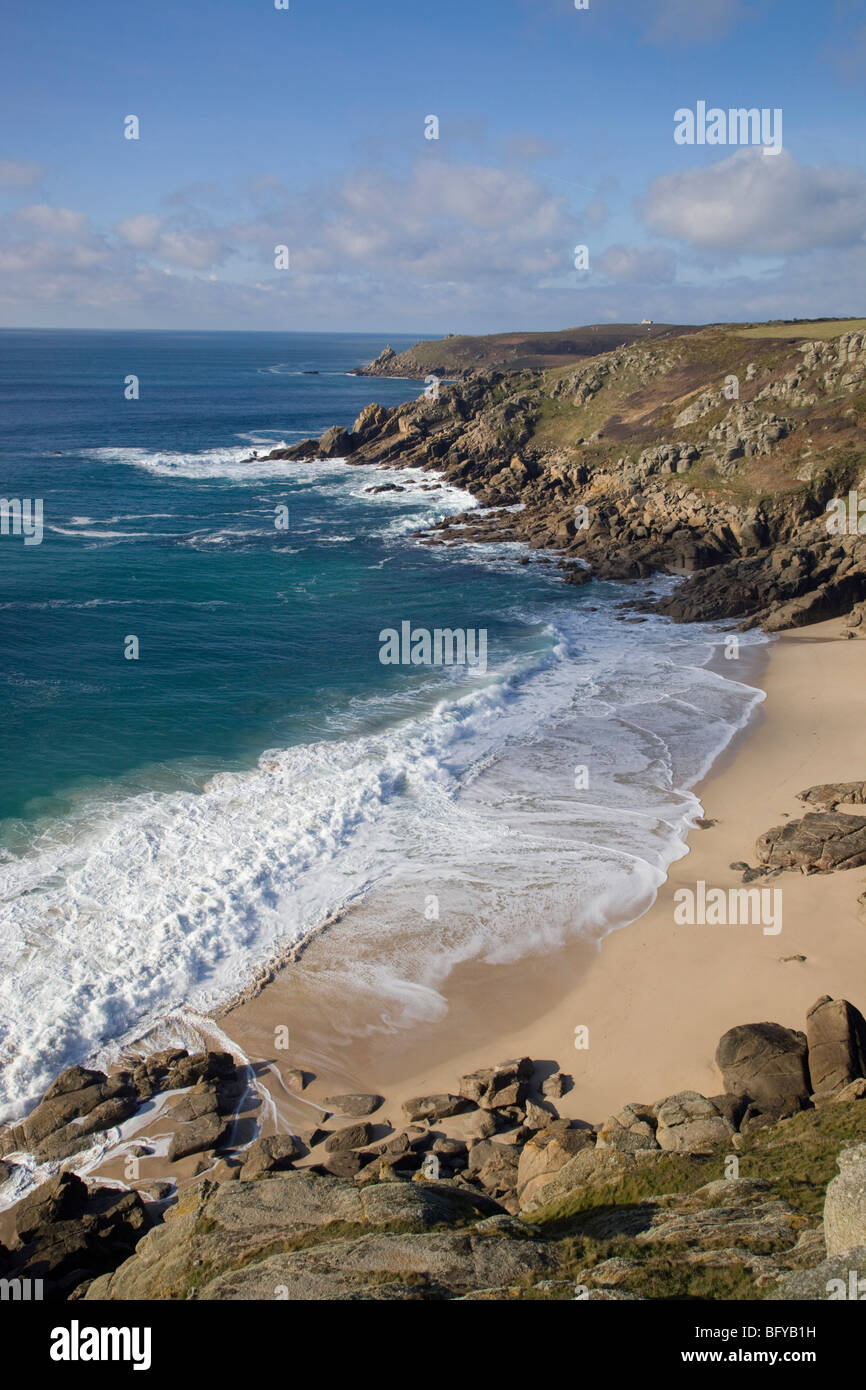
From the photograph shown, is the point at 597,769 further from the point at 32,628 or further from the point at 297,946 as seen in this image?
the point at 32,628

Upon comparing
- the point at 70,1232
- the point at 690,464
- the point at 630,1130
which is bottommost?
the point at 70,1232

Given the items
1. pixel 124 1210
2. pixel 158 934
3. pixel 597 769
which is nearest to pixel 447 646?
pixel 597 769

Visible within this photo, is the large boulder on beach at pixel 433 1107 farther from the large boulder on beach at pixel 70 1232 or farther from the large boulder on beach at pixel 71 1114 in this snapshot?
the large boulder on beach at pixel 71 1114

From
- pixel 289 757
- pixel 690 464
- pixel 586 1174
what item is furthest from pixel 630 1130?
pixel 690 464

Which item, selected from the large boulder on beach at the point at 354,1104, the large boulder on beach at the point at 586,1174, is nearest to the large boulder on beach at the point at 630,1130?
the large boulder on beach at the point at 586,1174

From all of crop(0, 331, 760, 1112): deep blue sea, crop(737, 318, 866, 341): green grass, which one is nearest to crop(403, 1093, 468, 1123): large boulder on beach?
crop(0, 331, 760, 1112): deep blue sea

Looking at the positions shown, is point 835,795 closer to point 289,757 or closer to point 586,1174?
point 586,1174
